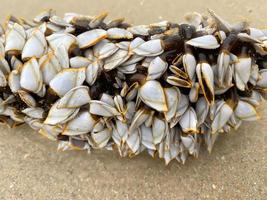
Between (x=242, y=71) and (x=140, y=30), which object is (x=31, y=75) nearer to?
(x=140, y=30)

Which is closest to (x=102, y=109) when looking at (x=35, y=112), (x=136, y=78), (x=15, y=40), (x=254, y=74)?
(x=136, y=78)

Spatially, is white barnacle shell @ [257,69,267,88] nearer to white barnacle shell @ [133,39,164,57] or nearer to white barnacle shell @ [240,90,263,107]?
white barnacle shell @ [240,90,263,107]

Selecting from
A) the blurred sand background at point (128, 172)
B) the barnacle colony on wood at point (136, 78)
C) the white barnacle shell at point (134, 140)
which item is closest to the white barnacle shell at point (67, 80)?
the barnacle colony on wood at point (136, 78)

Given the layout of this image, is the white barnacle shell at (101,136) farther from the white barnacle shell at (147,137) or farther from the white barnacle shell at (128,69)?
the white barnacle shell at (128,69)

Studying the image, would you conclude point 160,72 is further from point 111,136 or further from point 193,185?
point 193,185

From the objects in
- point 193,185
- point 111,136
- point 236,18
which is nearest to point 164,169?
point 193,185
